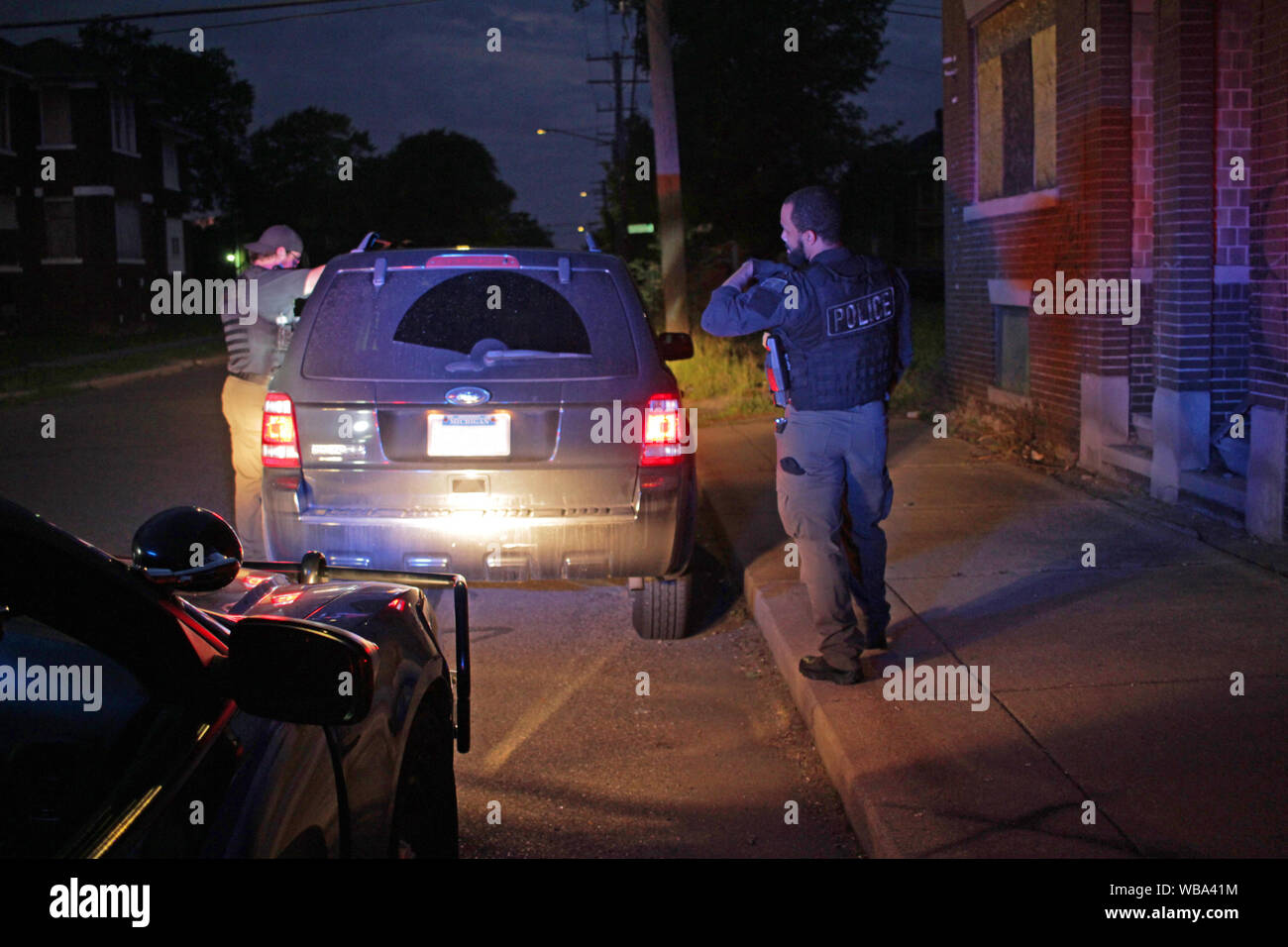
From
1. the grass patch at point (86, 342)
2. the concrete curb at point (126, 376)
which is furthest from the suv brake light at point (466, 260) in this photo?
the grass patch at point (86, 342)

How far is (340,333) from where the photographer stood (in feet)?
20.2

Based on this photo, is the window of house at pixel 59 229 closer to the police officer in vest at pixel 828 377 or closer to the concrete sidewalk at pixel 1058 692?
the concrete sidewalk at pixel 1058 692

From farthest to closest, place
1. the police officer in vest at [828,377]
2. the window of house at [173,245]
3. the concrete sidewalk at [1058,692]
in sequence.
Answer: the window of house at [173,245], the police officer in vest at [828,377], the concrete sidewalk at [1058,692]

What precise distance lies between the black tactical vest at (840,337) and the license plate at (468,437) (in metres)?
1.37

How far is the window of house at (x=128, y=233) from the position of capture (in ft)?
150

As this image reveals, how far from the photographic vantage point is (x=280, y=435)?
6066 millimetres

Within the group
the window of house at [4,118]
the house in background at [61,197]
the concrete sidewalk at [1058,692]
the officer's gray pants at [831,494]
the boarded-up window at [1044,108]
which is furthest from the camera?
the house in background at [61,197]

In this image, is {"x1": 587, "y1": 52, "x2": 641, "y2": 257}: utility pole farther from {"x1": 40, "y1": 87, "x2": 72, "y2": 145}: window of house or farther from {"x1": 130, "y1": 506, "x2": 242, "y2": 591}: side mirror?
{"x1": 130, "y1": 506, "x2": 242, "y2": 591}: side mirror

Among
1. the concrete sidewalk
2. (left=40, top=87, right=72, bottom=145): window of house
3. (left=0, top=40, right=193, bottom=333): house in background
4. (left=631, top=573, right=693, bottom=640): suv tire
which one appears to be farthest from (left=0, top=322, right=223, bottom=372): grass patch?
the concrete sidewalk

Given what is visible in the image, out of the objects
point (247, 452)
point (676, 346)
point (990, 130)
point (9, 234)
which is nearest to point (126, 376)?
point (990, 130)

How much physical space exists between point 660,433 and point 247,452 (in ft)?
9.73

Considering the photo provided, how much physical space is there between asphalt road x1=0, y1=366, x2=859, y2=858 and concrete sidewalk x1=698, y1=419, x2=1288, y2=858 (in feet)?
0.60

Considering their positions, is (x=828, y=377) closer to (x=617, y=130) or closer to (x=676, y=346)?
(x=676, y=346)

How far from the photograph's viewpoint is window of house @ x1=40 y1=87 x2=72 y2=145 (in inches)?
1721
